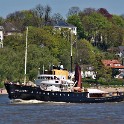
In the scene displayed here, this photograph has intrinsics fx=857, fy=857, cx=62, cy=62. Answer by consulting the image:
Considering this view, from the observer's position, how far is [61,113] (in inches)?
3706

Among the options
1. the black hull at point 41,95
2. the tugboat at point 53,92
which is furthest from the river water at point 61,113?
the tugboat at point 53,92

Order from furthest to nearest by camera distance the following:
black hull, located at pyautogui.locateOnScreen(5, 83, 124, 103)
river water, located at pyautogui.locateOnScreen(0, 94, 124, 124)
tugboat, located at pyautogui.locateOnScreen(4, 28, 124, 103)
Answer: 1. tugboat, located at pyautogui.locateOnScreen(4, 28, 124, 103)
2. black hull, located at pyautogui.locateOnScreen(5, 83, 124, 103)
3. river water, located at pyautogui.locateOnScreen(0, 94, 124, 124)

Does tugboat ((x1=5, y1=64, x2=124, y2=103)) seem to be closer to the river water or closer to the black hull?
the black hull

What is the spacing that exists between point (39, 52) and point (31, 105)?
70839 millimetres

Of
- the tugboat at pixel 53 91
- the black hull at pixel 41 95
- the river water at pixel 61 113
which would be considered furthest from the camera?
the tugboat at pixel 53 91

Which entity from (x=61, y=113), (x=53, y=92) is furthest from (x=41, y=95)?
(x=61, y=113)

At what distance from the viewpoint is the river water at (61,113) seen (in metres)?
83.2

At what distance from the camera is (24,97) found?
11275cm

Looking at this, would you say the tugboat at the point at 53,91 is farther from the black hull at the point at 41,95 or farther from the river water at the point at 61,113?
the river water at the point at 61,113

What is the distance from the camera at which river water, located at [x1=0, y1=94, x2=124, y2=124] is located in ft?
273

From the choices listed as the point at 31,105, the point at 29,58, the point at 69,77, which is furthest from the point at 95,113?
the point at 29,58

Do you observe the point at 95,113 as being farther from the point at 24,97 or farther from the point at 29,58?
the point at 29,58

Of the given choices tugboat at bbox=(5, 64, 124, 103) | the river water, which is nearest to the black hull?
tugboat at bbox=(5, 64, 124, 103)

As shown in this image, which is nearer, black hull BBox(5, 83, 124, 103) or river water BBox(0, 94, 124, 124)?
river water BBox(0, 94, 124, 124)
